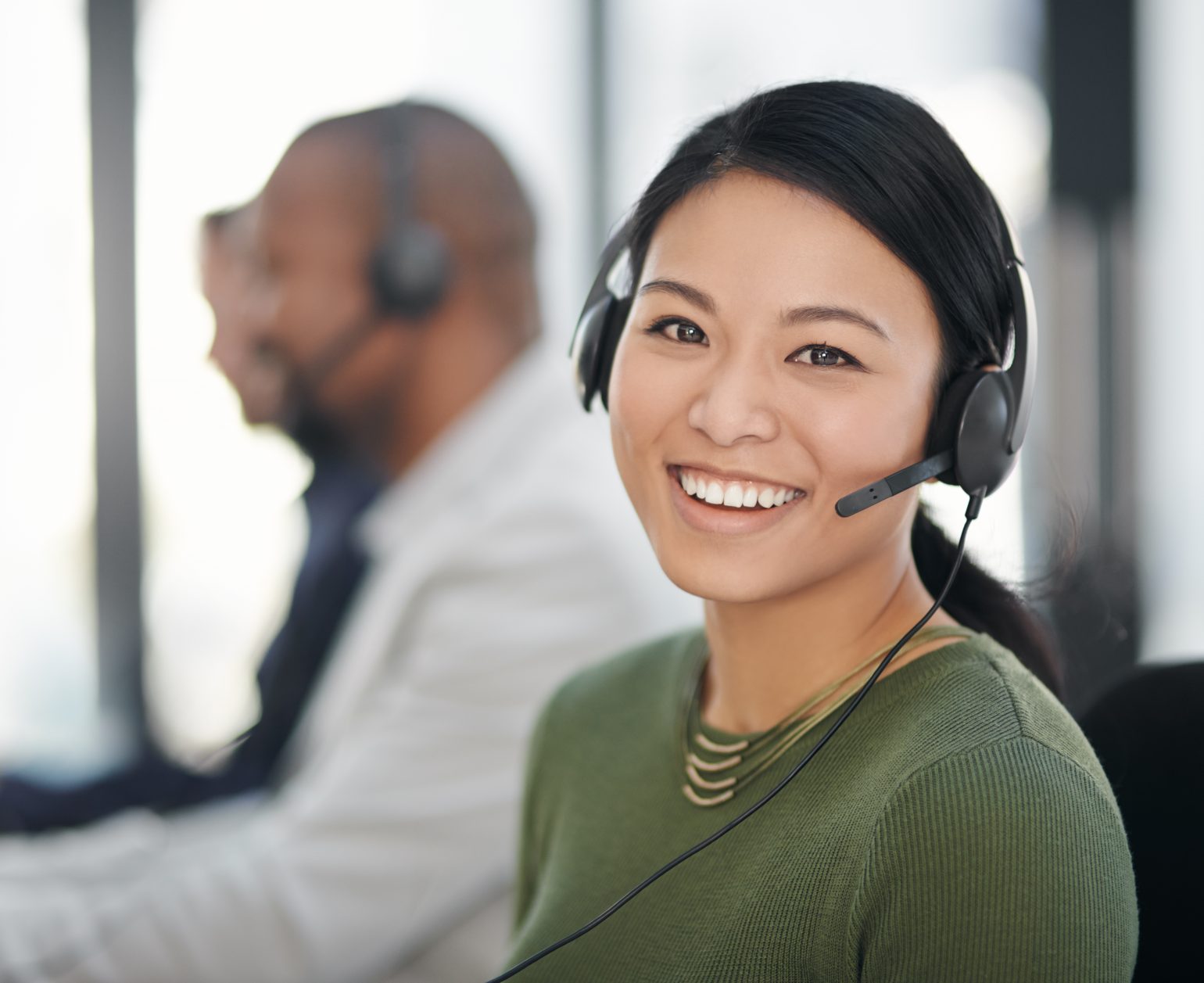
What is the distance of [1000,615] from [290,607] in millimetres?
1247

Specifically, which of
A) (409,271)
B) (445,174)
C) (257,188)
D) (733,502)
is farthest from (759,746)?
(257,188)

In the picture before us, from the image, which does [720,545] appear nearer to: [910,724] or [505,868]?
[910,724]

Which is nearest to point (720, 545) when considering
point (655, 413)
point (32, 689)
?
point (655, 413)

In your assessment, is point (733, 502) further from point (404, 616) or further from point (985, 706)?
point (404, 616)

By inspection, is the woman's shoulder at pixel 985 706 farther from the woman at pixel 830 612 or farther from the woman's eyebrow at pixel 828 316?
the woman's eyebrow at pixel 828 316

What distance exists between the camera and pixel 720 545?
0.85 m

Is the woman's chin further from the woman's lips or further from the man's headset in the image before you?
the man's headset

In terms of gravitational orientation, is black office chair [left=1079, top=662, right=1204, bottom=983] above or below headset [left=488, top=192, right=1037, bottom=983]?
below

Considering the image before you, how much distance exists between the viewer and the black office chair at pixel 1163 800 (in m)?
0.82

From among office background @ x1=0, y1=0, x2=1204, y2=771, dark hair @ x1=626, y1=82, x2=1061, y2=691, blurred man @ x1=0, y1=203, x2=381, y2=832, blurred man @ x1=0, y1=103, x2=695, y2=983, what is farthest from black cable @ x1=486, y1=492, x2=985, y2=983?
office background @ x1=0, y1=0, x2=1204, y2=771

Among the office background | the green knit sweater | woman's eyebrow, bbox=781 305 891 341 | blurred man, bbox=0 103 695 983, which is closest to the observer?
the green knit sweater

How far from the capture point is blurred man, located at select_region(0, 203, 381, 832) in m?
1.60

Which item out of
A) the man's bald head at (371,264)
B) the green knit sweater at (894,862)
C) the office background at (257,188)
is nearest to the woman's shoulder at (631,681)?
the green knit sweater at (894,862)

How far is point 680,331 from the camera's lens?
2.90 ft
